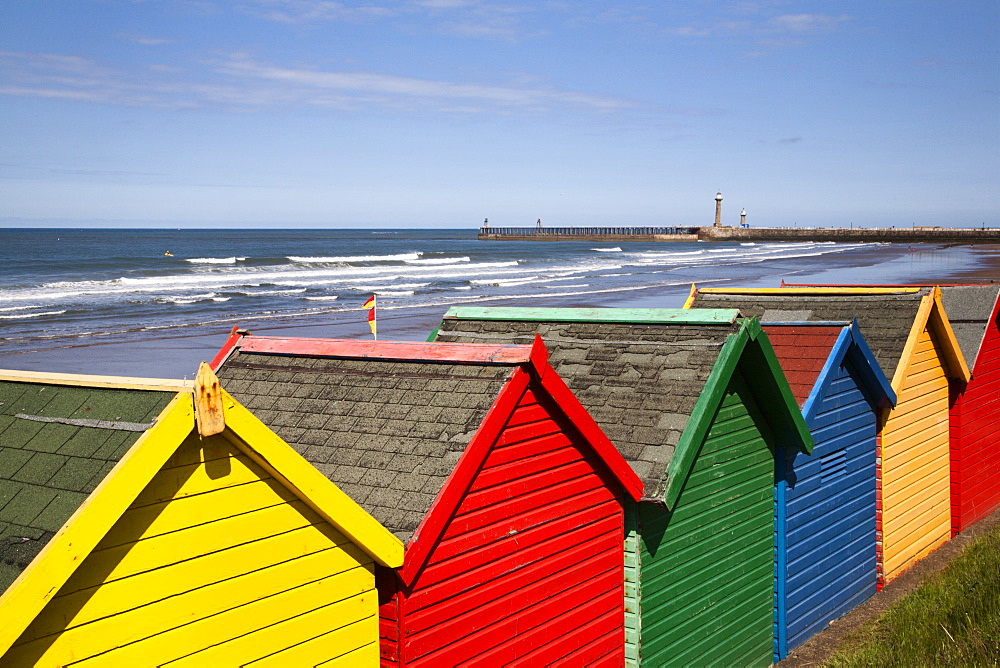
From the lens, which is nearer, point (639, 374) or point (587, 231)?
point (639, 374)

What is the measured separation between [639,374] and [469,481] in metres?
2.84

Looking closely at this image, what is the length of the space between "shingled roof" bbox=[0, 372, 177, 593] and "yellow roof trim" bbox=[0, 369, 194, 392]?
0.06 feet

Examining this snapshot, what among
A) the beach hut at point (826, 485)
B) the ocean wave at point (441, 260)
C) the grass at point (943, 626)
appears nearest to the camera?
the grass at point (943, 626)

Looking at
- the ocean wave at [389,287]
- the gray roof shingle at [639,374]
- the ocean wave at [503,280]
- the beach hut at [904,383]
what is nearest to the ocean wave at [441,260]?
the ocean wave at [503,280]

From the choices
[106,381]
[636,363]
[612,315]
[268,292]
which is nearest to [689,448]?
[636,363]

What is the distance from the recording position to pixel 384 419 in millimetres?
5613

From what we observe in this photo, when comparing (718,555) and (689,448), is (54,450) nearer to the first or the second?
(689,448)

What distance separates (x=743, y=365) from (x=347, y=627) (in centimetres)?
448

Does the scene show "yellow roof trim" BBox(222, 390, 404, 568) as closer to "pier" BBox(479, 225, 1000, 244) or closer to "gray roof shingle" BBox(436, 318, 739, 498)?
"gray roof shingle" BBox(436, 318, 739, 498)

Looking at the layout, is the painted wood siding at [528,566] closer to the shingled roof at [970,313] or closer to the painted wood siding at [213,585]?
the painted wood siding at [213,585]

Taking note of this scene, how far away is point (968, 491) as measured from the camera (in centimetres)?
1345

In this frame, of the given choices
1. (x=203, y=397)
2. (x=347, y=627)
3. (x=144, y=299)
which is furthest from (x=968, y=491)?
(x=144, y=299)

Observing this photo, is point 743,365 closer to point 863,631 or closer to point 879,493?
point 863,631

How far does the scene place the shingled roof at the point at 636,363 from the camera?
7086mm
